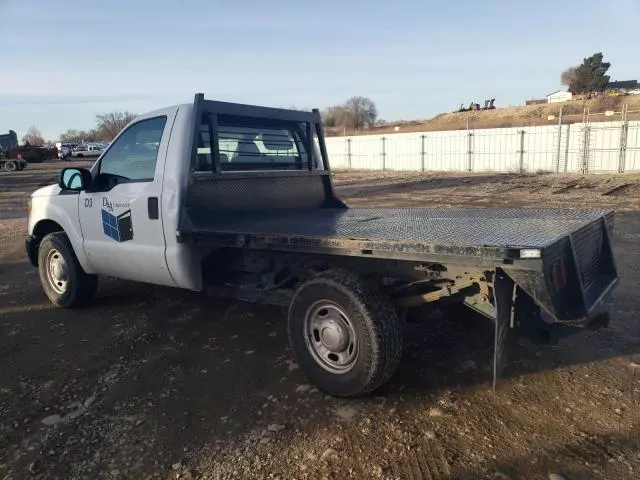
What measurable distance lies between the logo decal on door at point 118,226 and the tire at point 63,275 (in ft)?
2.78

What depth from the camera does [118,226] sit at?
4.83 metres

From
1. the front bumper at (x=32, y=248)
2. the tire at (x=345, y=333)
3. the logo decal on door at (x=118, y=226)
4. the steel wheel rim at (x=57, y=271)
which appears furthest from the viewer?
the front bumper at (x=32, y=248)

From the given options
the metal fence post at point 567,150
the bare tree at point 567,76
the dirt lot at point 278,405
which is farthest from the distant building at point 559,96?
the dirt lot at point 278,405

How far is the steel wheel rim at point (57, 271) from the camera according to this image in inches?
222

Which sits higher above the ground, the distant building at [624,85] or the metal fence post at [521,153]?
the distant building at [624,85]

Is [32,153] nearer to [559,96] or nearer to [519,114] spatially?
[519,114]

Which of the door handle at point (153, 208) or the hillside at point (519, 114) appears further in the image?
the hillside at point (519, 114)

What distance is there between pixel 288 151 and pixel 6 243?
7.93m

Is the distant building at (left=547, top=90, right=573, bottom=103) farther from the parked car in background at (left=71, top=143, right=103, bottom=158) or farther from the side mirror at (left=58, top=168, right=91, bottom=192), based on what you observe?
the side mirror at (left=58, top=168, right=91, bottom=192)

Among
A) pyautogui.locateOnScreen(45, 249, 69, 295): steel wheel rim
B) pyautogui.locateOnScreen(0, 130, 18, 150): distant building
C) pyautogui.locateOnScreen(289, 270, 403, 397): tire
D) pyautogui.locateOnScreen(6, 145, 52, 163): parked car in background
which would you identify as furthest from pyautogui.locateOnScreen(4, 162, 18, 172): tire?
pyautogui.locateOnScreen(289, 270, 403, 397): tire

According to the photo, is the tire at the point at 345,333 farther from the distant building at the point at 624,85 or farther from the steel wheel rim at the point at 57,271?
the distant building at the point at 624,85

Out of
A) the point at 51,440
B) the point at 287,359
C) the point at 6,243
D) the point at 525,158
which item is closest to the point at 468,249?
the point at 287,359

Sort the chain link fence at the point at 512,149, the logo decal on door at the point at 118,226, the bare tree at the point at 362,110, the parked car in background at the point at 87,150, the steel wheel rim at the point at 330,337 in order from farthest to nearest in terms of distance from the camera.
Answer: the bare tree at the point at 362,110 < the parked car in background at the point at 87,150 < the chain link fence at the point at 512,149 < the logo decal on door at the point at 118,226 < the steel wheel rim at the point at 330,337

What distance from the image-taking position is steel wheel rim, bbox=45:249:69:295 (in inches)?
222
